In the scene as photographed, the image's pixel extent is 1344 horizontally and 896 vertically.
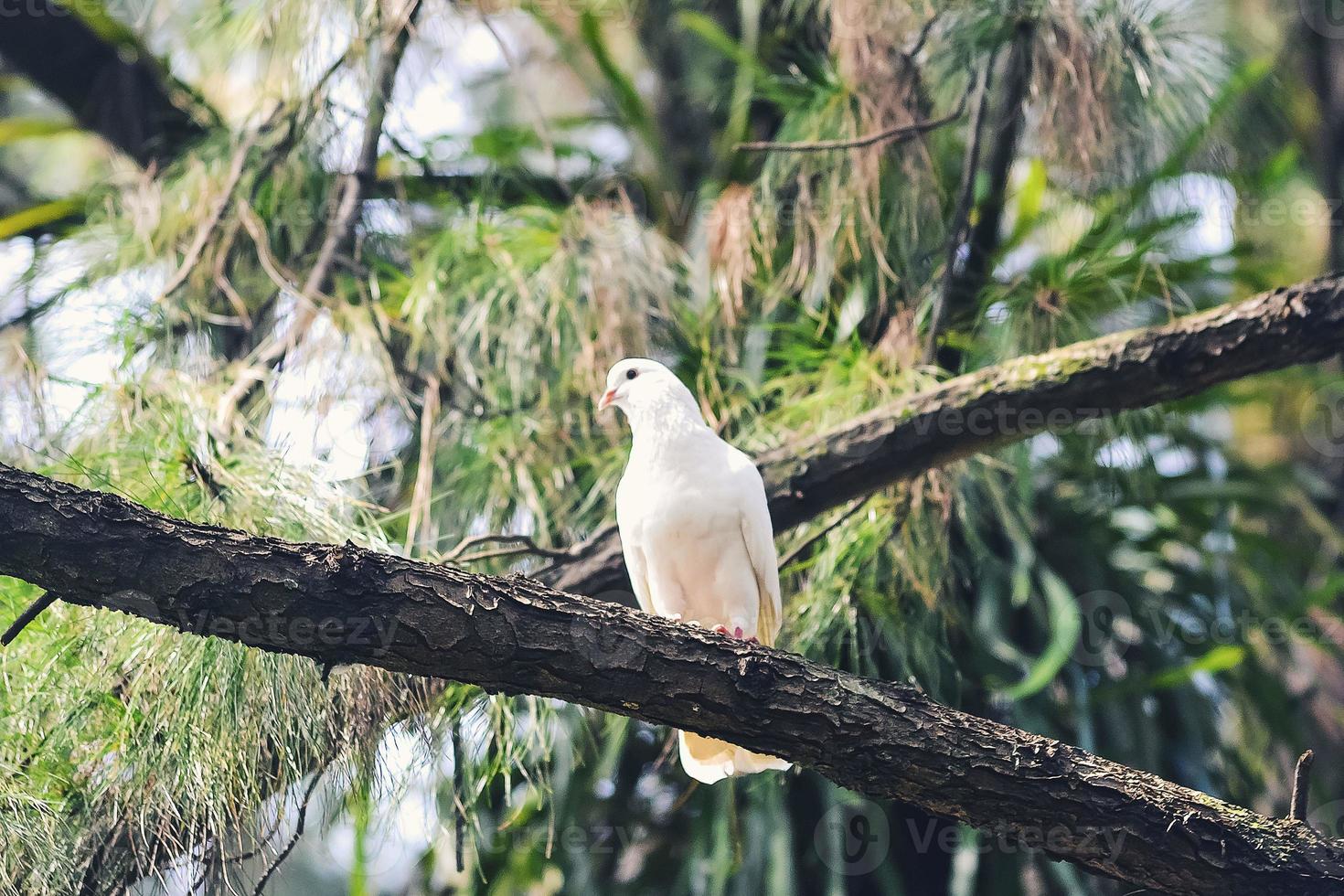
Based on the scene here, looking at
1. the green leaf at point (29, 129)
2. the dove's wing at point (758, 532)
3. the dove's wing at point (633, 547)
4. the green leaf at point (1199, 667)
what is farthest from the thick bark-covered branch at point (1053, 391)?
the green leaf at point (29, 129)

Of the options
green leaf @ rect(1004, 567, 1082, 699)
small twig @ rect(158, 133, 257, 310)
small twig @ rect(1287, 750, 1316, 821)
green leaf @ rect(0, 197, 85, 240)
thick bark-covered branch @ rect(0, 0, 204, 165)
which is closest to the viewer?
small twig @ rect(1287, 750, 1316, 821)

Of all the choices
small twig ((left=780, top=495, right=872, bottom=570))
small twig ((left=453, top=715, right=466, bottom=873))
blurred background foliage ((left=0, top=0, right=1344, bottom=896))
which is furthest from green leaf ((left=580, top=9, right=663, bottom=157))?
small twig ((left=453, top=715, right=466, bottom=873))

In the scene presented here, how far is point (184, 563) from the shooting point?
1.25 metres

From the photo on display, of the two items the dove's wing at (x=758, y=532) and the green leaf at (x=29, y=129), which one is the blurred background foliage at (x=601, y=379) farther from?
the dove's wing at (x=758, y=532)

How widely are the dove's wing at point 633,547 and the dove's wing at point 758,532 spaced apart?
0.17 metres

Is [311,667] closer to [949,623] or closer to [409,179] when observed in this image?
[949,623]

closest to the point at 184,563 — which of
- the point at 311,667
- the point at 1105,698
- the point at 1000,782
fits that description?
the point at 311,667

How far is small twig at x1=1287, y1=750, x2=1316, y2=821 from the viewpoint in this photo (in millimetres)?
1399

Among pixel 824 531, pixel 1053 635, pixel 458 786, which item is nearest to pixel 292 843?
pixel 458 786

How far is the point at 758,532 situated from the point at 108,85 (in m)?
2.22

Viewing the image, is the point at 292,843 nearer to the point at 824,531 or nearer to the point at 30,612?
the point at 30,612

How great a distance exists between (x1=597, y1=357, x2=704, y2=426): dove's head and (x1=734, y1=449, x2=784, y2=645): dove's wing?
0.15m

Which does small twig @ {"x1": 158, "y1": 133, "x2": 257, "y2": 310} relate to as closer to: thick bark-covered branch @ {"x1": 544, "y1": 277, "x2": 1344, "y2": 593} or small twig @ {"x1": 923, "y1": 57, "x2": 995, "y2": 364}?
thick bark-covered branch @ {"x1": 544, "y1": 277, "x2": 1344, "y2": 593}

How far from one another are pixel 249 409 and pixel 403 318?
1.58 ft
